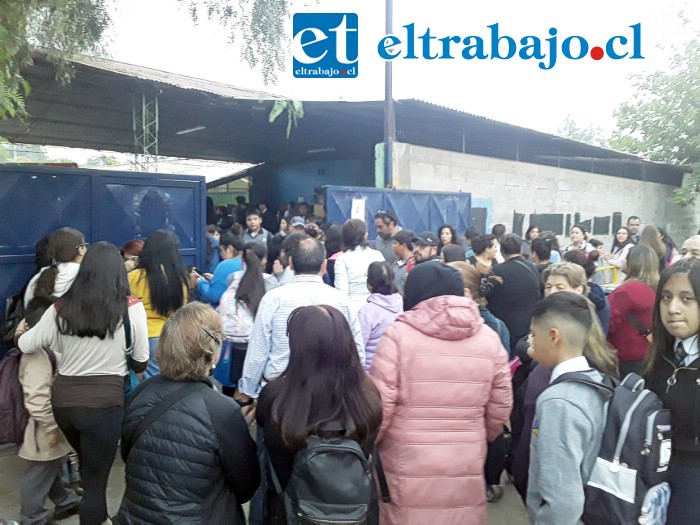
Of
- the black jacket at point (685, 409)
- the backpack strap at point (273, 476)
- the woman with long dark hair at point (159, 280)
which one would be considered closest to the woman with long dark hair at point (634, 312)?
the black jacket at point (685, 409)

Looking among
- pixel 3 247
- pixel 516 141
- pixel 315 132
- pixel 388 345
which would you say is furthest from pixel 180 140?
pixel 388 345

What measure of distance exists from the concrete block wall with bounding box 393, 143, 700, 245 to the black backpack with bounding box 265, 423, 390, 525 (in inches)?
389

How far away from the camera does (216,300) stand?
504 cm

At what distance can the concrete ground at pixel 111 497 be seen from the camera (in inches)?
154

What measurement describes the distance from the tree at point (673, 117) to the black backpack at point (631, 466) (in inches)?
808

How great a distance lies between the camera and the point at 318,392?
2162 millimetres

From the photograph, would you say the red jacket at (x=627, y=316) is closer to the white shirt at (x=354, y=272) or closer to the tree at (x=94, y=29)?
the white shirt at (x=354, y=272)

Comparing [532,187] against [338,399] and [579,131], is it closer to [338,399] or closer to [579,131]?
[338,399]

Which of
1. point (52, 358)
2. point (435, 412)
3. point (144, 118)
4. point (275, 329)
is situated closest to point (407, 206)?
point (144, 118)

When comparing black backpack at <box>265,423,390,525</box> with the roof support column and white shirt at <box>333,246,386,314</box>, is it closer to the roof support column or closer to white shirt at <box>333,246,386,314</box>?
white shirt at <box>333,246,386,314</box>

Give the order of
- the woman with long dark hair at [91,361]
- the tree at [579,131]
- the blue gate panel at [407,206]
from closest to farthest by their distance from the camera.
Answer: the woman with long dark hair at [91,361] < the blue gate panel at [407,206] < the tree at [579,131]

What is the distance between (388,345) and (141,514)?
1.13 m

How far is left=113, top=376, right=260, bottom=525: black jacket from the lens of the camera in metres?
2.17

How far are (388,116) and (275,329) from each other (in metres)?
8.20
